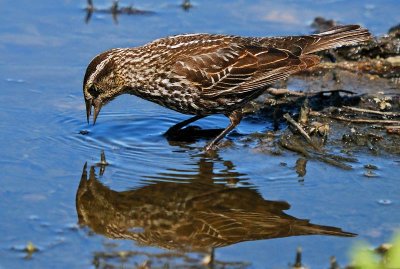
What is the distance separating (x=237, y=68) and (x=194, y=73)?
507 mm

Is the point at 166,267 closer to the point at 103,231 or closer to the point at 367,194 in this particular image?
the point at 103,231

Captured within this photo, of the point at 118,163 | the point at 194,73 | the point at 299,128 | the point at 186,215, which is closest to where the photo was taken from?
the point at 186,215

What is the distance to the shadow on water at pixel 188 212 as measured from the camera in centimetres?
751

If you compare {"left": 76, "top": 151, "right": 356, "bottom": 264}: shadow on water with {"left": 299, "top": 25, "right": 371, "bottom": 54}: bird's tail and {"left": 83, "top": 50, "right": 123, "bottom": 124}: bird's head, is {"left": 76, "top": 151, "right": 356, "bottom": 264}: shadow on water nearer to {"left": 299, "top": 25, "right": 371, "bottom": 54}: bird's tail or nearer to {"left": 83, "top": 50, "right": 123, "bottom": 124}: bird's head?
{"left": 83, "top": 50, "right": 123, "bottom": 124}: bird's head

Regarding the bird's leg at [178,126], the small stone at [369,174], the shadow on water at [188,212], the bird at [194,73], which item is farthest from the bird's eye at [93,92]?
the small stone at [369,174]

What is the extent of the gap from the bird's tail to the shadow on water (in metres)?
2.22

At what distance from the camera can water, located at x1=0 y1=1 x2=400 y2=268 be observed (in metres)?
7.25

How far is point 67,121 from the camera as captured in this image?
1017 cm

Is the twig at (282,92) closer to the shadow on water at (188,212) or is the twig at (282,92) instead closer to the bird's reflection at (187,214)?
the shadow on water at (188,212)

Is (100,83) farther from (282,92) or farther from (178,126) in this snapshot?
(282,92)

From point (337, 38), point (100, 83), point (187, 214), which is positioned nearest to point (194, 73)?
point (100, 83)

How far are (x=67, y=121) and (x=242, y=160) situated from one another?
2128mm

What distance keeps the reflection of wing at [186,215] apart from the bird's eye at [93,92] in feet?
4.44

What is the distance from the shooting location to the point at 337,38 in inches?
415
